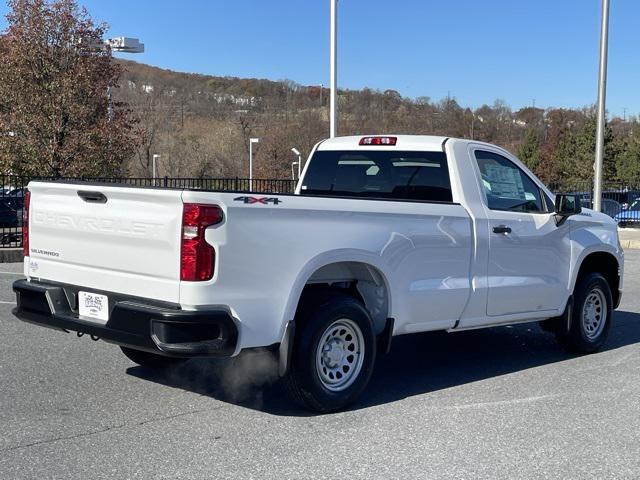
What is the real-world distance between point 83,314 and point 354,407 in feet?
6.69

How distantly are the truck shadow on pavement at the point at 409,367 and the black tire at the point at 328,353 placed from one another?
0.19 m

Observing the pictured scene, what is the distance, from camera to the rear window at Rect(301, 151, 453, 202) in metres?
6.58

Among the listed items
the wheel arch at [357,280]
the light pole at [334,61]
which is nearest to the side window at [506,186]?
the wheel arch at [357,280]

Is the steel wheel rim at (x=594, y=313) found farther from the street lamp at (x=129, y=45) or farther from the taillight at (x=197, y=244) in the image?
the street lamp at (x=129, y=45)

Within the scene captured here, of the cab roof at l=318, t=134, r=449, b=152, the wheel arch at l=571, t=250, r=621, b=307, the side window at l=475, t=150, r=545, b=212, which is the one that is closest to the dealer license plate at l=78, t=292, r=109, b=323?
the cab roof at l=318, t=134, r=449, b=152

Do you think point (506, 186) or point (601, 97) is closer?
point (506, 186)

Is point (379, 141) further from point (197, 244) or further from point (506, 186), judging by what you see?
point (197, 244)

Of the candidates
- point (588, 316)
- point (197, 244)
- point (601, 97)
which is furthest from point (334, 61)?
point (197, 244)

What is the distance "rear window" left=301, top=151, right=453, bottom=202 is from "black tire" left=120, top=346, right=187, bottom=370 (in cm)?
206

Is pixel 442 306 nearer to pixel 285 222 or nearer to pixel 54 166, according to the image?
pixel 285 222

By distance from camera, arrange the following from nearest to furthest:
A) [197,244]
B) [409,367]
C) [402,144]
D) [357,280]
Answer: [197,244], [357,280], [402,144], [409,367]

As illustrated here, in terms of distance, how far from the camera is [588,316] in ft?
25.3

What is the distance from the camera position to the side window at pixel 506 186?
6672mm

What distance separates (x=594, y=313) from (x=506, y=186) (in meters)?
1.91
